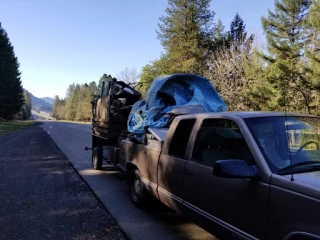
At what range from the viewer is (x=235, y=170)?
281cm

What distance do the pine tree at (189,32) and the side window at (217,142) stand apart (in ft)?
98.9

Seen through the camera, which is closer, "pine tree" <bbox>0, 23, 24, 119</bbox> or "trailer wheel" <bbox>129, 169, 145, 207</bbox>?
"trailer wheel" <bbox>129, 169, 145, 207</bbox>

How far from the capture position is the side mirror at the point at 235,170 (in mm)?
2803

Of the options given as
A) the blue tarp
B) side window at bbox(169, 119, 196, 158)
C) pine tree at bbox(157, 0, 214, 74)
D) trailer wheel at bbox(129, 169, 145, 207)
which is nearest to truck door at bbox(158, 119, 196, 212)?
side window at bbox(169, 119, 196, 158)

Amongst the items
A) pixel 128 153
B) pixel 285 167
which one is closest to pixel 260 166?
pixel 285 167

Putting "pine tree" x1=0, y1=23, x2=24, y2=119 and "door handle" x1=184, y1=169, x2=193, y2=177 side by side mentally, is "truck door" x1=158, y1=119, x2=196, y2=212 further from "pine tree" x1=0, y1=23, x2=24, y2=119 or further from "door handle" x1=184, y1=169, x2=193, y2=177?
"pine tree" x1=0, y1=23, x2=24, y2=119

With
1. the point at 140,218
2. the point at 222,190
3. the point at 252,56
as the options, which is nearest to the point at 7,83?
the point at 252,56

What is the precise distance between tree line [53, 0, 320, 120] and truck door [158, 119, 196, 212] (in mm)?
11222

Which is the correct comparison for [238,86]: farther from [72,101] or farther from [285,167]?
[72,101]

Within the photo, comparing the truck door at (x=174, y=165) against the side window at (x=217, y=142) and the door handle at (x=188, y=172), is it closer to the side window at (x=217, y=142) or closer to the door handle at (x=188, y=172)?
the door handle at (x=188, y=172)

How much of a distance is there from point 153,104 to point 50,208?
3040 millimetres

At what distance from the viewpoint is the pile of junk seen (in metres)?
6.15

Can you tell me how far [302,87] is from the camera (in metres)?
19.3

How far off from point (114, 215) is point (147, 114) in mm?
2239
